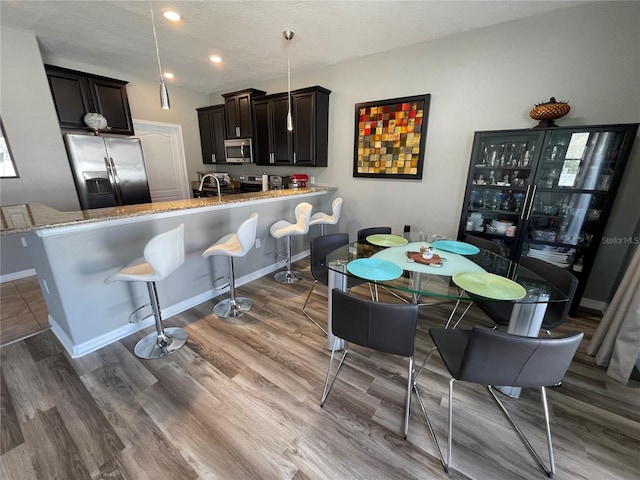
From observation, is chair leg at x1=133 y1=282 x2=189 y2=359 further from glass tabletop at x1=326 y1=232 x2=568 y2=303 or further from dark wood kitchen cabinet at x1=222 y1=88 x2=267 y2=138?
dark wood kitchen cabinet at x1=222 y1=88 x2=267 y2=138

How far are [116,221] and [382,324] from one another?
2.10 metres

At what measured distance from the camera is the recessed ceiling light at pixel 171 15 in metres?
2.41

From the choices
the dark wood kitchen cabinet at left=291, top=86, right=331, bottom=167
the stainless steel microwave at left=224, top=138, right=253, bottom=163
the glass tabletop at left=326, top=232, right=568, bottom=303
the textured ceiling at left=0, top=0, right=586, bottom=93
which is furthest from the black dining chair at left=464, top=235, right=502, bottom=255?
the stainless steel microwave at left=224, top=138, right=253, bottom=163

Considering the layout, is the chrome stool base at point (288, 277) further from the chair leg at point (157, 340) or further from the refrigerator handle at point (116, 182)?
the refrigerator handle at point (116, 182)

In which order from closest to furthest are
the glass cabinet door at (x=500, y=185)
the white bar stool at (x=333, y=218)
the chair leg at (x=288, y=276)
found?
the glass cabinet door at (x=500, y=185) → the chair leg at (x=288, y=276) → the white bar stool at (x=333, y=218)

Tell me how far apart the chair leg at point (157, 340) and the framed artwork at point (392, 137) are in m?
3.01

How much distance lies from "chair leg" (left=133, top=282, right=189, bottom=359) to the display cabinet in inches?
123

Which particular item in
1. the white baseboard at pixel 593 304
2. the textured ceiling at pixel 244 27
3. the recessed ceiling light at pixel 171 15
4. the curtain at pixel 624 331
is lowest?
the white baseboard at pixel 593 304

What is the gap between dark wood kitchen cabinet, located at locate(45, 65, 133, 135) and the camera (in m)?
3.31

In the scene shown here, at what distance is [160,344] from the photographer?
6.81 feet

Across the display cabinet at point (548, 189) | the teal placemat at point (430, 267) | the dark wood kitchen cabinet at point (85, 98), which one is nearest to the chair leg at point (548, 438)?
the teal placemat at point (430, 267)

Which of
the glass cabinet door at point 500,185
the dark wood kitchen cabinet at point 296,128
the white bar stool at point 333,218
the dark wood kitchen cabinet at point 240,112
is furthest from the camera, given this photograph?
the dark wood kitchen cabinet at point 240,112

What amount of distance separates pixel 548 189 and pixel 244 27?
3.54 metres

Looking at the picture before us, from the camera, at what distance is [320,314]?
2.57m
